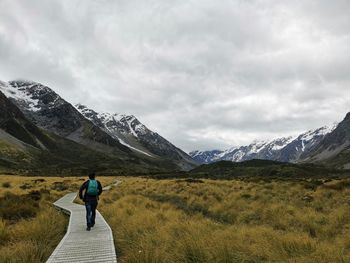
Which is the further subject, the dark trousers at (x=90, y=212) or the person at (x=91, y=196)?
the person at (x=91, y=196)

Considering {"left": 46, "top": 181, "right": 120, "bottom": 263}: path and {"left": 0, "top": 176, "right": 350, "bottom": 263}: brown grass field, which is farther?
{"left": 46, "top": 181, "right": 120, "bottom": 263}: path

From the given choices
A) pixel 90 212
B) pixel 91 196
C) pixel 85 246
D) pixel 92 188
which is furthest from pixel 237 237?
pixel 92 188

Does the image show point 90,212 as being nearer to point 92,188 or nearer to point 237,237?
point 92,188

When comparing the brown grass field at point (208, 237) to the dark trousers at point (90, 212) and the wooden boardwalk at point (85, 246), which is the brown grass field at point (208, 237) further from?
the dark trousers at point (90, 212)

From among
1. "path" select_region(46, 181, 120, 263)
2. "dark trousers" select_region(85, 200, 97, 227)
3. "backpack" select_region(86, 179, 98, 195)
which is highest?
"backpack" select_region(86, 179, 98, 195)

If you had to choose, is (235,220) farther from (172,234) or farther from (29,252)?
(29,252)

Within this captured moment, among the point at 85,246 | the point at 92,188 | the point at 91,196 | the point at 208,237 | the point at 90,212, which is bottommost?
the point at 85,246

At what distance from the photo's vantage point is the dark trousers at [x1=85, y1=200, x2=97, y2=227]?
46.2ft

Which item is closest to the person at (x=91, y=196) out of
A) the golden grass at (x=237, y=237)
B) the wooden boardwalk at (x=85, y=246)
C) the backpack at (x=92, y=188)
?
the backpack at (x=92, y=188)

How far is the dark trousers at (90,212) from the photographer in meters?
14.1

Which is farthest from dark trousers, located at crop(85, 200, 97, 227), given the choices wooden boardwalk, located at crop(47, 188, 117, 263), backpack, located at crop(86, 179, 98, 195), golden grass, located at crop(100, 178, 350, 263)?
golden grass, located at crop(100, 178, 350, 263)

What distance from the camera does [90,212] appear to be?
14.6 metres

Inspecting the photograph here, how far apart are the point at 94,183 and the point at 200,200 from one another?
37.2ft

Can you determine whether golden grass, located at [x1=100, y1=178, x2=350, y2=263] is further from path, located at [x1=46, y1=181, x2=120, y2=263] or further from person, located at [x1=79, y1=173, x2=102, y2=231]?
person, located at [x1=79, y1=173, x2=102, y2=231]
